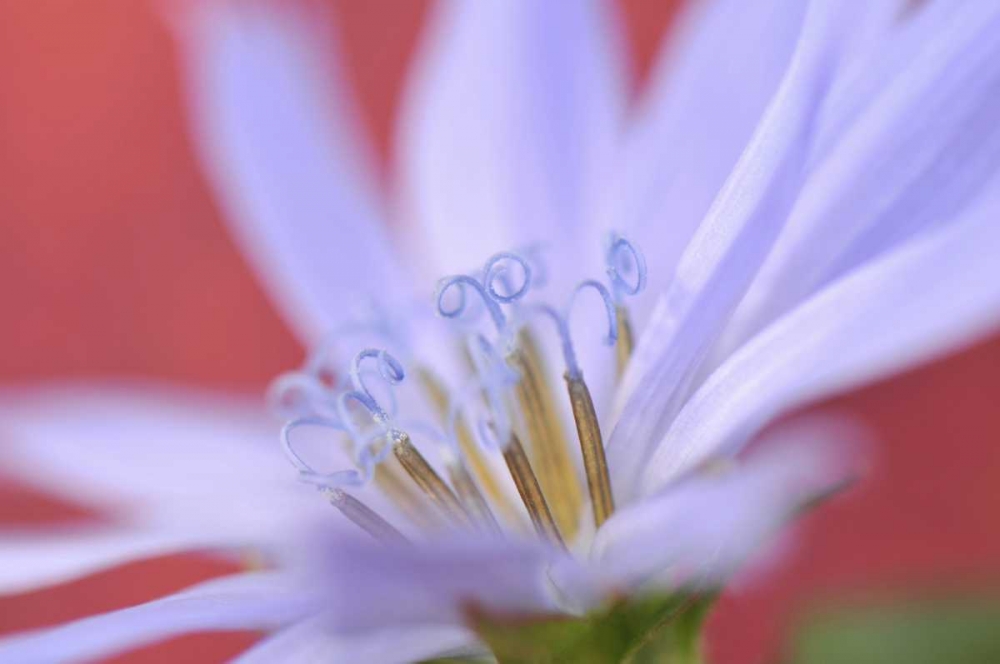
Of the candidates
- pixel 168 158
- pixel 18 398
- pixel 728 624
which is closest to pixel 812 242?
pixel 18 398

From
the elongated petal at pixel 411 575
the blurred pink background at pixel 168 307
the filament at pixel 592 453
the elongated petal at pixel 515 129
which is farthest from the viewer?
the blurred pink background at pixel 168 307

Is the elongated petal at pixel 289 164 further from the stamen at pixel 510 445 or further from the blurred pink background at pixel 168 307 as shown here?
the blurred pink background at pixel 168 307

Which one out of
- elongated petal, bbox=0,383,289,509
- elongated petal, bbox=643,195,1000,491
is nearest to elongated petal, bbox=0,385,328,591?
elongated petal, bbox=0,383,289,509

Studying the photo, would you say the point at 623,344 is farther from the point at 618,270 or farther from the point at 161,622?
the point at 161,622

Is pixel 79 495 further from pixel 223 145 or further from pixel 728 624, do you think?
pixel 728 624

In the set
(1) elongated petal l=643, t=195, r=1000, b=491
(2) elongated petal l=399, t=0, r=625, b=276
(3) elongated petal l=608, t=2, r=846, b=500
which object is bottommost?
(1) elongated petal l=643, t=195, r=1000, b=491

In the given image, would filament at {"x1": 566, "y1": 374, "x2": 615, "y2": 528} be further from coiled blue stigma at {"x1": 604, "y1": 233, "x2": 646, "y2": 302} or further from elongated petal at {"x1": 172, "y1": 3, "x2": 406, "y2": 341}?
elongated petal at {"x1": 172, "y1": 3, "x2": 406, "y2": 341}

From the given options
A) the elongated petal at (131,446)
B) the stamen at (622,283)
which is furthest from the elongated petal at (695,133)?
the elongated petal at (131,446)
